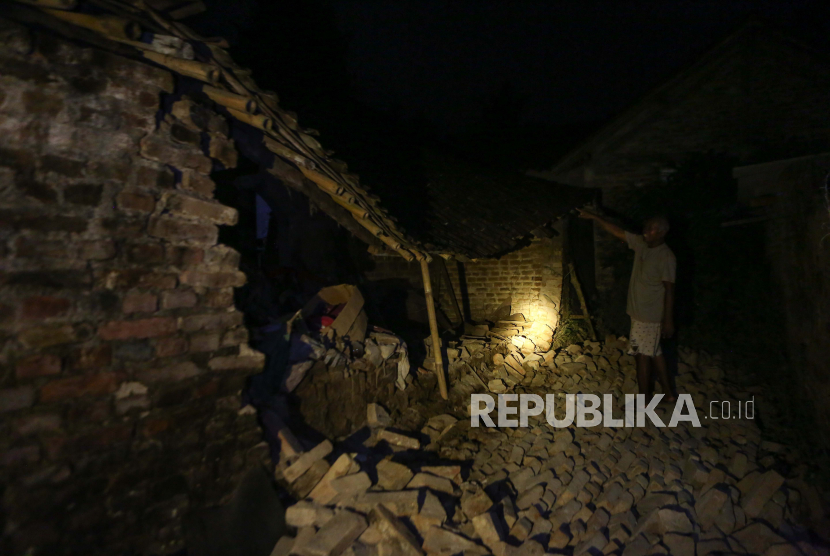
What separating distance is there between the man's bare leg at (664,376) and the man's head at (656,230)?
1.18 m

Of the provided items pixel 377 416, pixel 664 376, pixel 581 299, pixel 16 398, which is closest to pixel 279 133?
pixel 16 398

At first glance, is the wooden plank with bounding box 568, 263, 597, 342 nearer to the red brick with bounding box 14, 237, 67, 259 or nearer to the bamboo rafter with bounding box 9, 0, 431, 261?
the bamboo rafter with bounding box 9, 0, 431, 261

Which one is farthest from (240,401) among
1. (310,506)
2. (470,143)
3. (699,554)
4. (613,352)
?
(470,143)

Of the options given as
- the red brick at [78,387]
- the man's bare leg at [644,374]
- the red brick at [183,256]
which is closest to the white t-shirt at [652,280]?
the man's bare leg at [644,374]

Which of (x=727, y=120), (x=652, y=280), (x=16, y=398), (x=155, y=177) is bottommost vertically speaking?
(x=16, y=398)

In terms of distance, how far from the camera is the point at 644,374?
437 cm

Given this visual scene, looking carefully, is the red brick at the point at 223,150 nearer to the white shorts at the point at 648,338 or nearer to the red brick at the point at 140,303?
the red brick at the point at 140,303

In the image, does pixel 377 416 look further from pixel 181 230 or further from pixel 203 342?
pixel 181 230

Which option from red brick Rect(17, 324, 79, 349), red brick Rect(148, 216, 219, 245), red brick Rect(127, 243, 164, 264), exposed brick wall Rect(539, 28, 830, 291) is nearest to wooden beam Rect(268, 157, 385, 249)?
red brick Rect(148, 216, 219, 245)

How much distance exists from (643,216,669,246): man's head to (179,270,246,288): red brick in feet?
12.3

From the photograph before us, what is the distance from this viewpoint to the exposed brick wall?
649 centimetres

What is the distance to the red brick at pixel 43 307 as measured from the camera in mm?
1843

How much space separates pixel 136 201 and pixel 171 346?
30.0 inches

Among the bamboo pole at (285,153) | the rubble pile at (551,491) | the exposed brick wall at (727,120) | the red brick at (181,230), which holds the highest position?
the exposed brick wall at (727,120)
